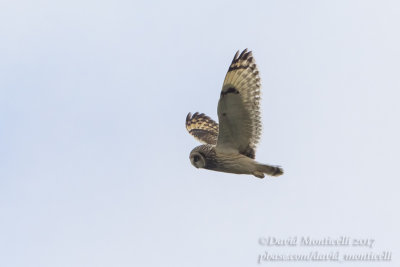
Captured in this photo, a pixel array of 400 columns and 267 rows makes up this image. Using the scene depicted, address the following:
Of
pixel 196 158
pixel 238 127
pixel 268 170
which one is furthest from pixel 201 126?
pixel 268 170

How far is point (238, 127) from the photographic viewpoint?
10219 millimetres

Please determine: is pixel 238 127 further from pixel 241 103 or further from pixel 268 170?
pixel 268 170

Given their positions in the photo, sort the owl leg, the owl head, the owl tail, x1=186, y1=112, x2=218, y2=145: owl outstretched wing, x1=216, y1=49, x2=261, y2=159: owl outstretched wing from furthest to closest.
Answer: x1=186, y1=112, x2=218, y2=145: owl outstretched wing, the owl head, the owl leg, the owl tail, x1=216, y1=49, x2=261, y2=159: owl outstretched wing

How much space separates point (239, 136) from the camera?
33.9ft

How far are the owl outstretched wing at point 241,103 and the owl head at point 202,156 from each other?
250 mm

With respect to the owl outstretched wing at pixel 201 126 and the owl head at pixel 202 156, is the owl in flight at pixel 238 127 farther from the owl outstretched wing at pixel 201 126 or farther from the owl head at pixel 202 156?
the owl outstretched wing at pixel 201 126

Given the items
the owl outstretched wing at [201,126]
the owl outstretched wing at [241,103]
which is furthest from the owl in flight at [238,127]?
the owl outstretched wing at [201,126]

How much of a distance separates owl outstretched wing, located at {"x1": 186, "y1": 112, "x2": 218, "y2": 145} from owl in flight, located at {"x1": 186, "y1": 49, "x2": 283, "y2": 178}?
6.35 ft

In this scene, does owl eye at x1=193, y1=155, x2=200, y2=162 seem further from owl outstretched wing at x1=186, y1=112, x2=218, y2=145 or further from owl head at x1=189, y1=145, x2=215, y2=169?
owl outstretched wing at x1=186, y1=112, x2=218, y2=145

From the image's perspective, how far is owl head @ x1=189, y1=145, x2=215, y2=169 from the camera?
10.5m

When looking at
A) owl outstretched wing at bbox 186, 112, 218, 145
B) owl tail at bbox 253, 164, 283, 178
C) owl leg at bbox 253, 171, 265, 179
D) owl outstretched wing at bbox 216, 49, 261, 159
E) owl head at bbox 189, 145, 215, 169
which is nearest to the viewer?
owl outstretched wing at bbox 216, 49, 261, 159

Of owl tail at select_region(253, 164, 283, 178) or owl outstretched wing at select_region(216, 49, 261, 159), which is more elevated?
owl outstretched wing at select_region(216, 49, 261, 159)

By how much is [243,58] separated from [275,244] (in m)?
2.55

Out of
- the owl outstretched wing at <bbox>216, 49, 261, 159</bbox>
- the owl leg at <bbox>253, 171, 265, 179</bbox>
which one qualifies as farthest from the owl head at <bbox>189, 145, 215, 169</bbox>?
the owl leg at <bbox>253, 171, 265, 179</bbox>
